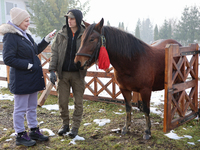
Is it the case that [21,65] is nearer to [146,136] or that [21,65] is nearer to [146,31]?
[146,136]

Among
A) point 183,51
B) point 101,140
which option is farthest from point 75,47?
Answer: point 183,51

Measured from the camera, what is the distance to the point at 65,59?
2.86 m

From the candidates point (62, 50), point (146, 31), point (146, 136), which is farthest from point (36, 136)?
point (146, 31)

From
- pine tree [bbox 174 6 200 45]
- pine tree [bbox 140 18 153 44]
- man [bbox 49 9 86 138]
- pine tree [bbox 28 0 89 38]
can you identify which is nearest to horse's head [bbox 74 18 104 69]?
man [bbox 49 9 86 138]

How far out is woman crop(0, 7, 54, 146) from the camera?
242 cm

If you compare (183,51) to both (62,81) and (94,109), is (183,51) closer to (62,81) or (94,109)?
(62,81)

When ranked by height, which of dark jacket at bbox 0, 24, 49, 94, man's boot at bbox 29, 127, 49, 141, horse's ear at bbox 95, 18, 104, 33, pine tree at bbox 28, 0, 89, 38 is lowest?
man's boot at bbox 29, 127, 49, 141

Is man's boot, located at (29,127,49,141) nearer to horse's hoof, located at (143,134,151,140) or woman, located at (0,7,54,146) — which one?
woman, located at (0,7,54,146)

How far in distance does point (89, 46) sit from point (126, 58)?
66 centimetres

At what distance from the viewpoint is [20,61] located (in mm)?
2453

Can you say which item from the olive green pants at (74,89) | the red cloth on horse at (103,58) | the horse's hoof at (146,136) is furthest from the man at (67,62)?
the horse's hoof at (146,136)

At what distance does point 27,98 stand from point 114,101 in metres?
2.74

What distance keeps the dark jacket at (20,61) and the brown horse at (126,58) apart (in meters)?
0.74

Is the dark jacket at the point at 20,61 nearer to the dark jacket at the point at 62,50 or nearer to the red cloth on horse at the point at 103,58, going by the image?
the dark jacket at the point at 62,50
